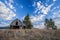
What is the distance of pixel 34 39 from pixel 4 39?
1.78m

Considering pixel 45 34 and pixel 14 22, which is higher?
pixel 14 22

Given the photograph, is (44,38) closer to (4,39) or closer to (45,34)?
(45,34)

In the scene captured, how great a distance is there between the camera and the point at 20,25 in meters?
26.9

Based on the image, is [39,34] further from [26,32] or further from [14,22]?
[14,22]

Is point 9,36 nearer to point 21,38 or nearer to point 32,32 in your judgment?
point 21,38

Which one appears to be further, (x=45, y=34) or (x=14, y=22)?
(x=14, y=22)

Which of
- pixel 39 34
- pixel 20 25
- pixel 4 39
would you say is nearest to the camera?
pixel 4 39

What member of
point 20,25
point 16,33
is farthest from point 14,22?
point 16,33

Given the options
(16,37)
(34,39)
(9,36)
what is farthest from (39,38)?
(9,36)

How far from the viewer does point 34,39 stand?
268 inches

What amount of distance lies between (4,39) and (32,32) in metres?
1.87

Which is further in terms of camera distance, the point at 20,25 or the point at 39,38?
the point at 20,25

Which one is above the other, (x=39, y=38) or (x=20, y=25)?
(x=20, y=25)

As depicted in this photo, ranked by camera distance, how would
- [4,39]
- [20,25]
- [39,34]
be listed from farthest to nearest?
1. [20,25]
2. [39,34]
3. [4,39]
